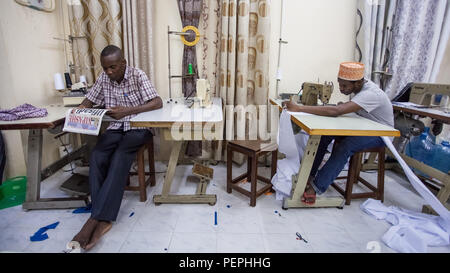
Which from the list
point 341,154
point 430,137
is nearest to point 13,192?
point 341,154

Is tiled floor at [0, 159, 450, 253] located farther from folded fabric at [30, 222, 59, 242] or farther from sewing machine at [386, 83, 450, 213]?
sewing machine at [386, 83, 450, 213]

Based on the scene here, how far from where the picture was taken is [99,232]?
160 centimetres

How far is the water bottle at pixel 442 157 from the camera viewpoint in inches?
97.4

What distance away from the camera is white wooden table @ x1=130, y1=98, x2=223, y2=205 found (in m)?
1.69

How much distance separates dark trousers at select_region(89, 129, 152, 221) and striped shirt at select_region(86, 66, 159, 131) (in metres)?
0.13

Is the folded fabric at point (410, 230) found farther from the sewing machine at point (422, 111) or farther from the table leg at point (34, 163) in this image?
the table leg at point (34, 163)

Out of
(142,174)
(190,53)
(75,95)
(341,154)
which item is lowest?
(142,174)

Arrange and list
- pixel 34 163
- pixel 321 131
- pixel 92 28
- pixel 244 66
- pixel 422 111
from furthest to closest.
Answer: pixel 244 66, pixel 92 28, pixel 422 111, pixel 34 163, pixel 321 131

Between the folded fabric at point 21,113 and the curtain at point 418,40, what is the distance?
3.11m

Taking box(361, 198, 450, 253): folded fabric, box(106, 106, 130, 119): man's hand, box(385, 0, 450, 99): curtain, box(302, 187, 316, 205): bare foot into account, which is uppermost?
box(385, 0, 450, 99): curtain

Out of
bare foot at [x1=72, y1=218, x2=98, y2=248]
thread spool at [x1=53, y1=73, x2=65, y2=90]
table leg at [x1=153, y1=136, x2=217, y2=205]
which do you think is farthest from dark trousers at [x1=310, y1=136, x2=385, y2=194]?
thread spool at [x1=53, y1=73, x2=65, y2=90]

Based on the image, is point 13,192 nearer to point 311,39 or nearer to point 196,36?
point 196,36

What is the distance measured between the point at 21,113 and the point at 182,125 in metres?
1.03
